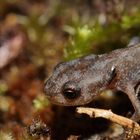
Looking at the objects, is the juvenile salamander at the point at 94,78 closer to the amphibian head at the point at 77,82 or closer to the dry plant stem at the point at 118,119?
the amphibian head at the point at 77,82

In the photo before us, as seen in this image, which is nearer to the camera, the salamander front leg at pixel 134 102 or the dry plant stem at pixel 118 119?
the dry plant stem at pixel 118 119

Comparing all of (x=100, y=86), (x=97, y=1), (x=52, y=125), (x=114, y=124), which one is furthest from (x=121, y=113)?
(x=97, y=1)

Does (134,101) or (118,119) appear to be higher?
(134,101)

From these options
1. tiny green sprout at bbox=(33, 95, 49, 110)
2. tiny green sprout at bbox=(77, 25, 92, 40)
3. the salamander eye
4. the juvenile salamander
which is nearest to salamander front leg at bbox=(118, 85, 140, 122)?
the juvenile salamander

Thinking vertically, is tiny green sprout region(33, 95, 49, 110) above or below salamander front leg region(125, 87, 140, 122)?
above

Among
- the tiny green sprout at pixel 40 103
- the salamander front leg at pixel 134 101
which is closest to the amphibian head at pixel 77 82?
the salamander front leg at pixel 134 101

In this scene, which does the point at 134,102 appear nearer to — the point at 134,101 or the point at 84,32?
the point at 134,101

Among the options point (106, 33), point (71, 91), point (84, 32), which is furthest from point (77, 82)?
point (106, 33)

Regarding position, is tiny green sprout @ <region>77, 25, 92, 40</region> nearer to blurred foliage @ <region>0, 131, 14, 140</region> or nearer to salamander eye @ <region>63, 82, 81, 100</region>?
salamander eye @ <region>63, 82, 81, 100</region>
